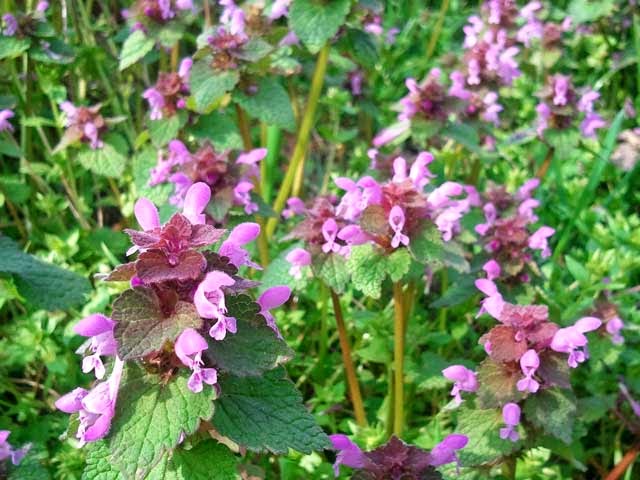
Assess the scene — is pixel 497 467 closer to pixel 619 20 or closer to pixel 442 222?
pixel 442 222

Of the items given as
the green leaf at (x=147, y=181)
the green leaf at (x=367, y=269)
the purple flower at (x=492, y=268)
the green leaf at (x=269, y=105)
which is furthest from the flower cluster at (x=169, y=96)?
the purple flower at (x=492, y=268)

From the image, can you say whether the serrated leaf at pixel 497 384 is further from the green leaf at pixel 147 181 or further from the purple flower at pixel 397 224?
the green leaf at pixel 147 181

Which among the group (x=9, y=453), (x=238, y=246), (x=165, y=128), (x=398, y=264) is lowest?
(x=9, y=453)

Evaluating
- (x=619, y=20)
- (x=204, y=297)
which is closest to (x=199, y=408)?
(x=204, y=297)

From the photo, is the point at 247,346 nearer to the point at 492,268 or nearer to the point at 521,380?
the point at 521,380

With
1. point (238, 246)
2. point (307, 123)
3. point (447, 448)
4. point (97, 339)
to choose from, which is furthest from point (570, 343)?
point (307, 123)
